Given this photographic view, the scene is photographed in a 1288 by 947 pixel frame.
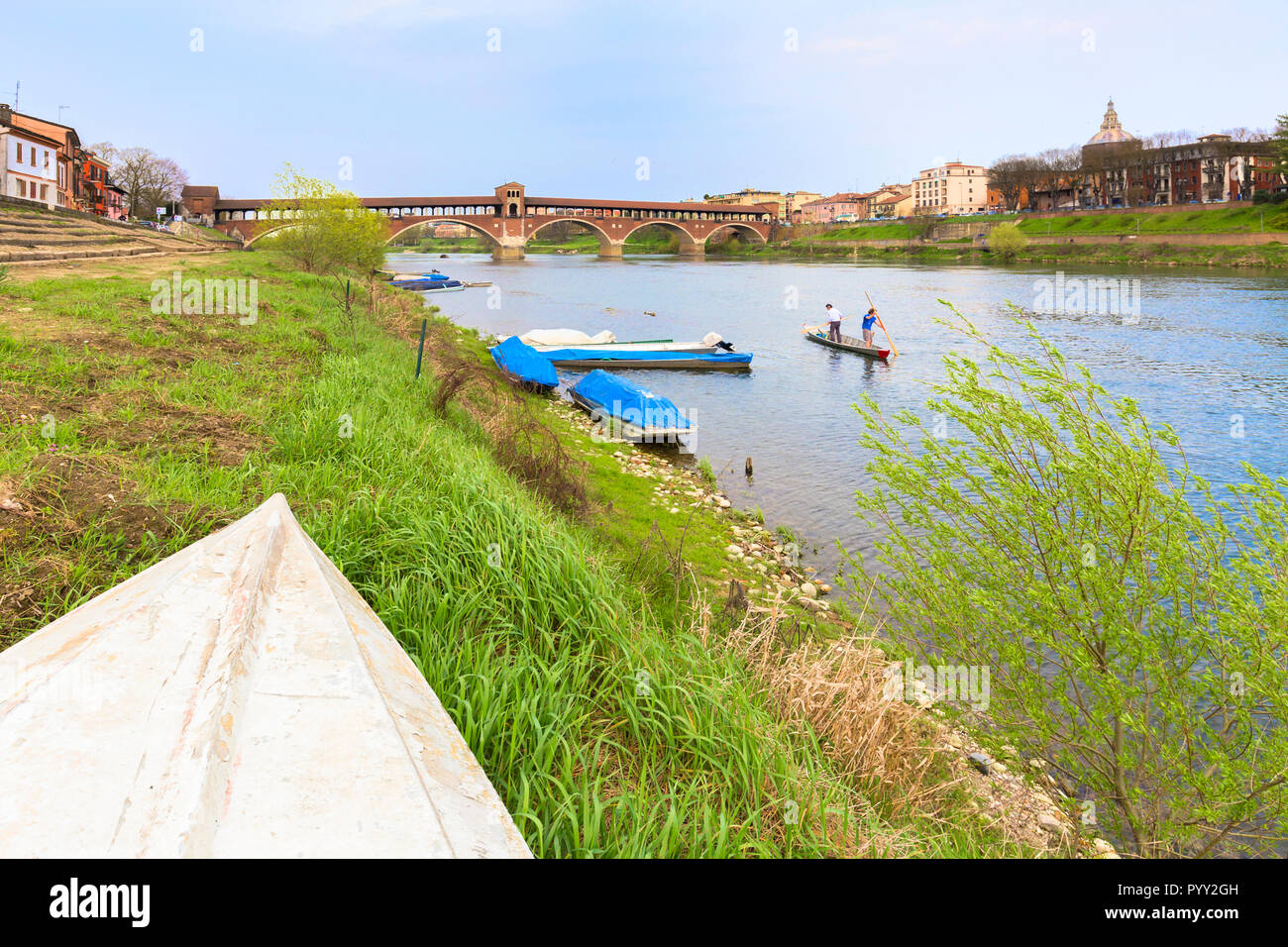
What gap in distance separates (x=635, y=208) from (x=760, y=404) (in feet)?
344

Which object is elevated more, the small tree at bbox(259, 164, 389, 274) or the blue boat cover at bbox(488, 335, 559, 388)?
the small tree at bbox(259, 164, 389, 274)

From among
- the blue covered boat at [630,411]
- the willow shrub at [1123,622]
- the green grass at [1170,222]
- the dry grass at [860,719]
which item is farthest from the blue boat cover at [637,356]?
the green grass at [1170,222]

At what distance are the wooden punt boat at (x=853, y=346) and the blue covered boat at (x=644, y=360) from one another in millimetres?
4652

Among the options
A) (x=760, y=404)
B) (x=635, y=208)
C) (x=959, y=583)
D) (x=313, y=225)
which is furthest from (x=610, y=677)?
(x=635, y=208)

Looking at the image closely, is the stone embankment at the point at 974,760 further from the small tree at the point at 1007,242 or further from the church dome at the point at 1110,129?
the church dome at the point at 1110,129

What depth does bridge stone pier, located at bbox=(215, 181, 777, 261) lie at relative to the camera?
102 m

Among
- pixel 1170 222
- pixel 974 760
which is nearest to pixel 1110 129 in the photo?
pixel 1170 222

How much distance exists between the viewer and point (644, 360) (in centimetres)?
3142

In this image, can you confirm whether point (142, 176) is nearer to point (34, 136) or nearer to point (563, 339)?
point (34, 136)

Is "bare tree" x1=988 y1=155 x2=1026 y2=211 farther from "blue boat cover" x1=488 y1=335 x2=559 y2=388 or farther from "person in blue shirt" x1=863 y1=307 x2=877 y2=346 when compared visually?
"blue boat cover" x1=488 y1=335 x2=559 y2=388

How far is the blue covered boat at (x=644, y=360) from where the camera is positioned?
30891 millimetres

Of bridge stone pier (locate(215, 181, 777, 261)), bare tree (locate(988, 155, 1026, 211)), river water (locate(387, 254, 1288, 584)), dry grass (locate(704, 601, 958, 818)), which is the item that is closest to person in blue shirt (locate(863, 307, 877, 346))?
river water (locate(387, 254, 1288, 584))

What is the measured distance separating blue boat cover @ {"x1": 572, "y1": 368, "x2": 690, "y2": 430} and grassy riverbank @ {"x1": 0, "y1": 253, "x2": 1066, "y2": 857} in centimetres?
899
